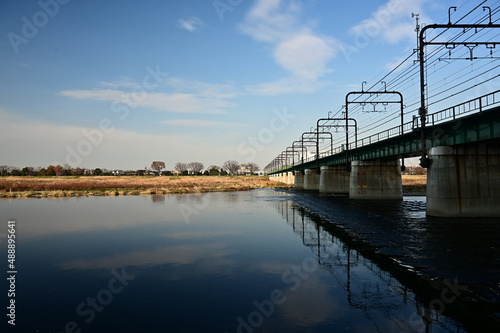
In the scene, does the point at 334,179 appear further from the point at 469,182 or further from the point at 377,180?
the point at 469,182

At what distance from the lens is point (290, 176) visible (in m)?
138

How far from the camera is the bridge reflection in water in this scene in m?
8.45

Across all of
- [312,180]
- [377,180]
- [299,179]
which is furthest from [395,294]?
[299,179]

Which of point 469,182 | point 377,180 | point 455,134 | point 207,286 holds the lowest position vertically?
point 207,286

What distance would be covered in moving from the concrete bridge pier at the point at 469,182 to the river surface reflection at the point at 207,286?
9.98 m

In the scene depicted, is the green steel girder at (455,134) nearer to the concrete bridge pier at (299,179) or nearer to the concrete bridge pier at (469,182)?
the concrete bridge pier at (469,182)

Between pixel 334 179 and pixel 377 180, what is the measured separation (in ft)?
71.3

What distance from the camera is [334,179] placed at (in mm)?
72000

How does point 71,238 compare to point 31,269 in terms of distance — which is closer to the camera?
point 31,269

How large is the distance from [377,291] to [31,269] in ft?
45.5

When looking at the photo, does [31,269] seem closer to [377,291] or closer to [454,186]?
[377,291]

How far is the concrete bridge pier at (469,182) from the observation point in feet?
81.9

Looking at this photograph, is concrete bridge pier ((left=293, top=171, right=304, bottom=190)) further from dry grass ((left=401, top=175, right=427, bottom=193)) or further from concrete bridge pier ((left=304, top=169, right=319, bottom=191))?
dry grass ((left=401, top=175, right=427, bottom=193))

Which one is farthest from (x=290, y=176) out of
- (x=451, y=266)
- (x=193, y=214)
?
(x=451, y=266)
